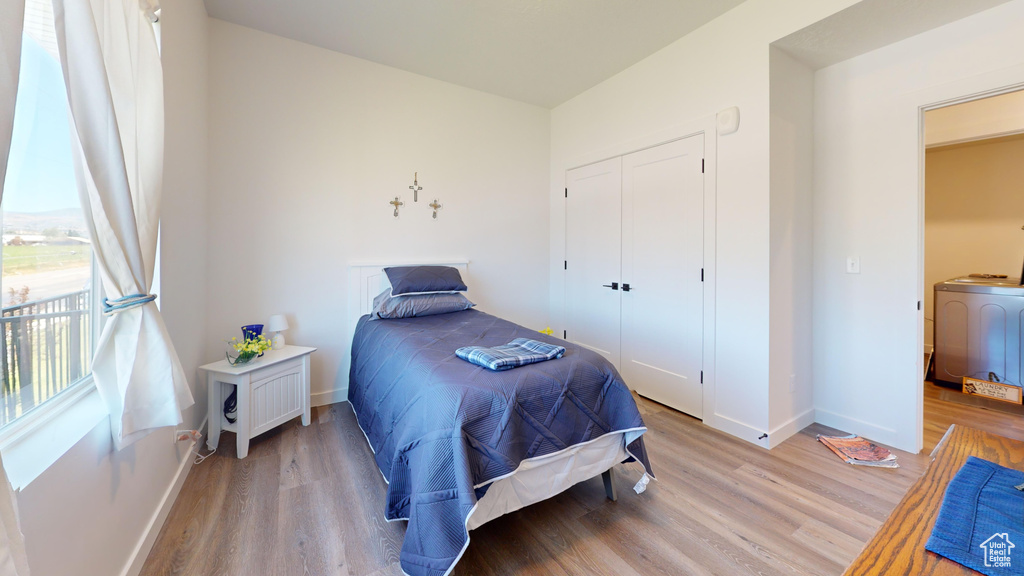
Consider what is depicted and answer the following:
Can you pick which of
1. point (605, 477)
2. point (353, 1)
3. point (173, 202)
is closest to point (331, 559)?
point (605, 477)

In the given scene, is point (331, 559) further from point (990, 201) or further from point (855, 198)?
point (990, 201)

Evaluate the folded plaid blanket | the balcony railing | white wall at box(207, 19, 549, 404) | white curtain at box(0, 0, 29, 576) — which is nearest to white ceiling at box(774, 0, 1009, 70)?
the folded plaid blanket

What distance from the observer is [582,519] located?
1.79 m

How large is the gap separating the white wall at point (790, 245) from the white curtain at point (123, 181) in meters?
3.13

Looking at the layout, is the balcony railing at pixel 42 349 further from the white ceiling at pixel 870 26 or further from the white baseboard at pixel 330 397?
the white ceiling at pixel 870 26

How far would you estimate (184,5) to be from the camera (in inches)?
82.9

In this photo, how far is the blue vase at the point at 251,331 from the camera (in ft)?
8.66

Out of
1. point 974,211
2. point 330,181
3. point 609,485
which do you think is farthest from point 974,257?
point 330,181

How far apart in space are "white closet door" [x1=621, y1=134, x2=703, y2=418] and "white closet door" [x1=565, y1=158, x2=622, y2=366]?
A: 0.38ft

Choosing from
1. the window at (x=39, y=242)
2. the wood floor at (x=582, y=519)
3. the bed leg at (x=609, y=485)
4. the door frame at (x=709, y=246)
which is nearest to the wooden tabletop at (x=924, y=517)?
the wood floor at (x=582, y=519)

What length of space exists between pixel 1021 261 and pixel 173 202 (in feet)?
22.4

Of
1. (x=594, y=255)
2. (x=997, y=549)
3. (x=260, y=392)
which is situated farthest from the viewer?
(x=594, y=255)

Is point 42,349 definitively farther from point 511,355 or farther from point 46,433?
point 511,355

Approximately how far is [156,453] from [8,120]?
1.58 m
